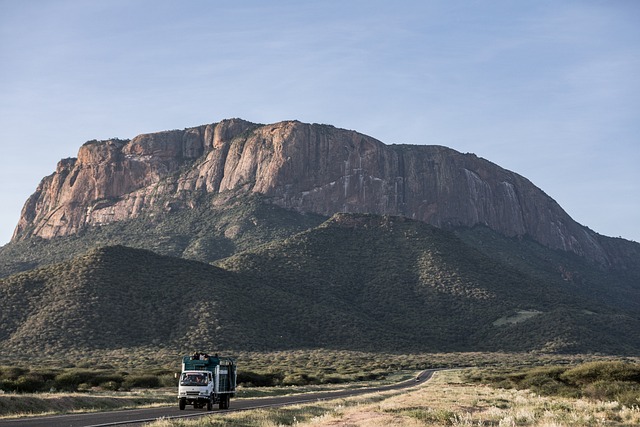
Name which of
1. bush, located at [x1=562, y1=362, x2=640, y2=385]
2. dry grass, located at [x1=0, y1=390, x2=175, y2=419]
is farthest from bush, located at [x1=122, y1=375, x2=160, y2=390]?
bush, located at [x1=562, y1=362, x2=640, y2=385]

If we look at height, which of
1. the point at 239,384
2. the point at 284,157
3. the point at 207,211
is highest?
the point at 284,157

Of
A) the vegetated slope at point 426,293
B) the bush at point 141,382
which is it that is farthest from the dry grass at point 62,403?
the vegetated slope at point 426,293

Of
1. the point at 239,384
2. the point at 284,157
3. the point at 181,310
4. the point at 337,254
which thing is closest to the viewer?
the point at 239,384

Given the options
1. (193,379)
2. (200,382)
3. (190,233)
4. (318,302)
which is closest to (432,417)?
(200,382)

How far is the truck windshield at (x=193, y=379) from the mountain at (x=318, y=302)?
55126 millimetres

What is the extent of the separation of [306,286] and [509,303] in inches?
1282

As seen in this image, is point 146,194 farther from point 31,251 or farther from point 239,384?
point 239,384

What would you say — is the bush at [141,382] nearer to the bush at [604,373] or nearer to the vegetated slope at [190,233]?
the bush at [604,373]

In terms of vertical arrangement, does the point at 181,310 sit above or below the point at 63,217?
below

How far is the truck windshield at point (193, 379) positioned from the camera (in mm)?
33406

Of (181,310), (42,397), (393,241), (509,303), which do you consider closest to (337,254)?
(393,241)

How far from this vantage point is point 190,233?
165 meters

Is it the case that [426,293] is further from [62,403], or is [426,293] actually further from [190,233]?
[62,403]

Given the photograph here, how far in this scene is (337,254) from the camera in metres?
138
